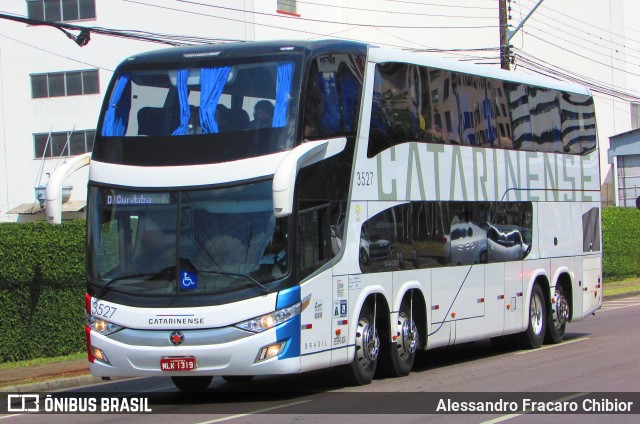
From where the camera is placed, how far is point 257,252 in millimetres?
11961

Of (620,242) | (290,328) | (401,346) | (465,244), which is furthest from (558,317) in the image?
(620,242)

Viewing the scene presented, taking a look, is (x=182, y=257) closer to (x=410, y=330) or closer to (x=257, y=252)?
(x=257, y=252)

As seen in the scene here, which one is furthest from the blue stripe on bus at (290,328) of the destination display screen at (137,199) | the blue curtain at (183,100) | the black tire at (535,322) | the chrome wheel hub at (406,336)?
the black tire at (535,322)

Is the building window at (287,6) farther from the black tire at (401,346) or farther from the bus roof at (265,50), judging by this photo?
the black tire at (401,346)

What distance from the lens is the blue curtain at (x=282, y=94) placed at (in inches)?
485

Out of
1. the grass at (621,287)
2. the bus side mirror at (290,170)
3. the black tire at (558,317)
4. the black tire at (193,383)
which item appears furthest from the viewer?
the grass at (621,287)

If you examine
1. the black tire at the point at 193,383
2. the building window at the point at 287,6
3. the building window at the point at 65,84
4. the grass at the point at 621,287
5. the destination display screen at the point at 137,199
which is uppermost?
the building window at the point at 287,6

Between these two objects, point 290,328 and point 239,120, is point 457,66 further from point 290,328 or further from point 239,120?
point 290,328

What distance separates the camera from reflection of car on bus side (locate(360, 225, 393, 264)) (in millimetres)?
13742

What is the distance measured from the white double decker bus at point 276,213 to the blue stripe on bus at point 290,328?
0.02 m

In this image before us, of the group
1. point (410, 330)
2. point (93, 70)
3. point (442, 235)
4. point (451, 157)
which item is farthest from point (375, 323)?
point (93, 70)

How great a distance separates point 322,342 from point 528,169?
7058 millimetres

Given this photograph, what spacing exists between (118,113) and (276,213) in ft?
9.42

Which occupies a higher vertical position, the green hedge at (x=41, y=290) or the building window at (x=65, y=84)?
the building window at (x=65, y=84)
